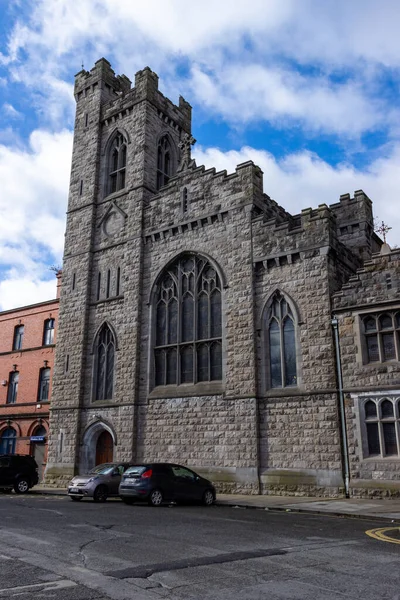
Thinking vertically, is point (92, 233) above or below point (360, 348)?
above

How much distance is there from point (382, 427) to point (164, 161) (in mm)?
18073

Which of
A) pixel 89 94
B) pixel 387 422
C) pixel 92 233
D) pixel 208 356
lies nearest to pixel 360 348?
pixel 387 422

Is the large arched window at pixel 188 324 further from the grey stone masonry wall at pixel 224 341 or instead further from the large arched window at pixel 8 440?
the large arched window at pixel 8 440

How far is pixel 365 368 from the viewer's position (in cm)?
1689

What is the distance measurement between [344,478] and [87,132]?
22482mm

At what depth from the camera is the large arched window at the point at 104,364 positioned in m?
23.8

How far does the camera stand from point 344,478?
16.5 m

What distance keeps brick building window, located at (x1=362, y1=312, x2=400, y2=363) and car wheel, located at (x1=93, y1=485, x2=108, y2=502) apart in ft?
31.5

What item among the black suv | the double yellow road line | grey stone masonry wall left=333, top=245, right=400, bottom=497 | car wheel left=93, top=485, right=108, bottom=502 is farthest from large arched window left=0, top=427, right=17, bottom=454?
the double yellow road line

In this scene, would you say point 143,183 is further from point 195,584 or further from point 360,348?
point 195,584

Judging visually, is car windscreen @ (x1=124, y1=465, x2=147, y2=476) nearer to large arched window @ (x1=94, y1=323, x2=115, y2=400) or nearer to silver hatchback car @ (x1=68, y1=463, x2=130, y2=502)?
silver hatchback car @ (x1=68, y1=463, x2=130, y2=502)

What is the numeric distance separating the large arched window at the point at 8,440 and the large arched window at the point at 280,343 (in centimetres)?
1768

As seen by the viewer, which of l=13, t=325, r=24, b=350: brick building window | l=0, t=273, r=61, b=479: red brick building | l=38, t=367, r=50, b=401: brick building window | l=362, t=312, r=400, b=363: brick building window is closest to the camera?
l=362, t=312, r=400, b=363: brick building window

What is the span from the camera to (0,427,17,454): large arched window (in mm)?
29719
